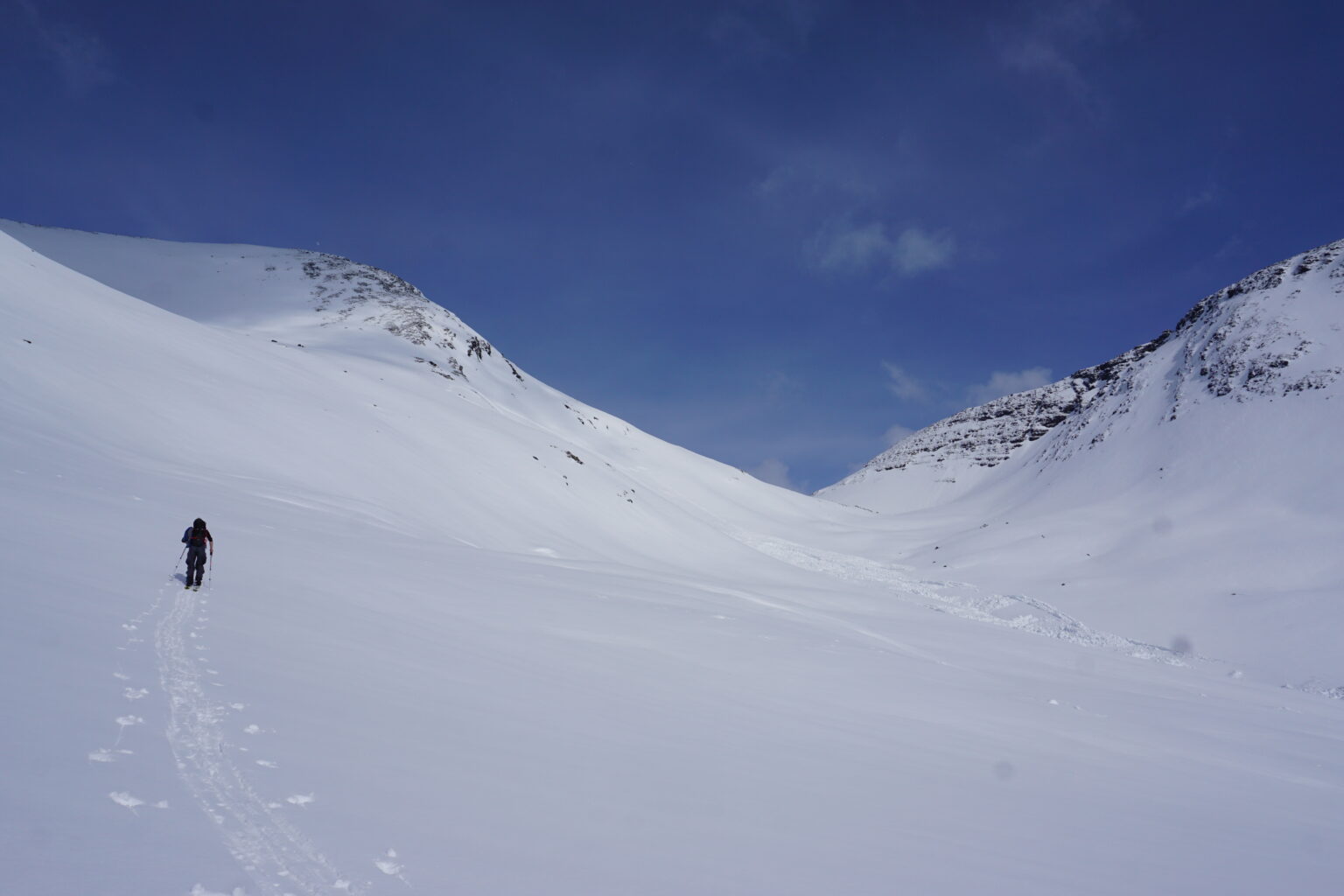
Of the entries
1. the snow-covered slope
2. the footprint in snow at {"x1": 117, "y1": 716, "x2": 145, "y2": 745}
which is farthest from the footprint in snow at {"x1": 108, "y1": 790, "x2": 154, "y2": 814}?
the snow-covered slope

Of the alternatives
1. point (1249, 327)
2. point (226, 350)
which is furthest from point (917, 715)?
point (1249, 327)

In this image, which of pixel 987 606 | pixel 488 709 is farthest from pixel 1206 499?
Result: pixel 488 709

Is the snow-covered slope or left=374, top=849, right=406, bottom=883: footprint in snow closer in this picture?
left=374, top=849, right=406, bottom=883: footprint in snow

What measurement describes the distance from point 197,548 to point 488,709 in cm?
576

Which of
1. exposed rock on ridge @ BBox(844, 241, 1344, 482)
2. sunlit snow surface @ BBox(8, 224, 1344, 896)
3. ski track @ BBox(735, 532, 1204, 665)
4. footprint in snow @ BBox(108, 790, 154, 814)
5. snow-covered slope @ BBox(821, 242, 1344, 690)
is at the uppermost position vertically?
exposed rock on ridge @ BBox(844, 241, 1344, 482)

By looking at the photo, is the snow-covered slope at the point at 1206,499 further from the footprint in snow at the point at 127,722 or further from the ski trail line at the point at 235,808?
the footprint in snow at the point at 127,722

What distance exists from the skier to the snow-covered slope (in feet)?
94.6

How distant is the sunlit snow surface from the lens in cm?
384

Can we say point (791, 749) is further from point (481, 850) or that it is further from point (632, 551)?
point (632, 551)

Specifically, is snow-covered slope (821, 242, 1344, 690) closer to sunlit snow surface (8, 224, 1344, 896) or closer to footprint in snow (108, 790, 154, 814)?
sunlit snow surface (8, 224, 1344, 896)

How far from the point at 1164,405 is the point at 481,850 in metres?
69.0

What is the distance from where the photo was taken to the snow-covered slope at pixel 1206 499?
2641 centimetres

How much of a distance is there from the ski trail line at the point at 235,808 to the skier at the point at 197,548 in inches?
160

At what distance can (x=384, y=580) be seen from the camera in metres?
11.0
